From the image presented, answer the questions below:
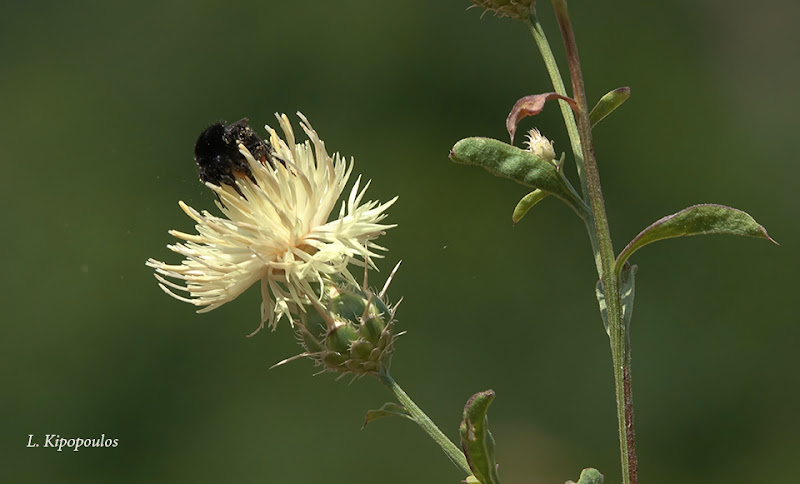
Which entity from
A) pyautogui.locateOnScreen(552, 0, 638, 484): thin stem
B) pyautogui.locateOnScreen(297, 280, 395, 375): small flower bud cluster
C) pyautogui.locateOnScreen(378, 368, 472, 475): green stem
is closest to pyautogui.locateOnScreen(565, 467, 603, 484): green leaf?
pyautogui.locateOnScreen(552, 0, 638, 484): thin stem

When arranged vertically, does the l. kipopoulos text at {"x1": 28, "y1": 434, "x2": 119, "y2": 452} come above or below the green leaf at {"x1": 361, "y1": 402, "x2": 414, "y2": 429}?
below

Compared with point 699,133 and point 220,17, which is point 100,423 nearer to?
point 220,17

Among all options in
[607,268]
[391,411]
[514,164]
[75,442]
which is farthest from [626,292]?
[75,442]

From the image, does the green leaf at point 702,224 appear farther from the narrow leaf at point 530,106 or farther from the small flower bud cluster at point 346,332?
the small flower bud cluster at point 346,332

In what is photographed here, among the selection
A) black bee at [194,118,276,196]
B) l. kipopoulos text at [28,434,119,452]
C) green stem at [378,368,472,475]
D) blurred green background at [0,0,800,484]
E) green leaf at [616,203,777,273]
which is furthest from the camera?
blurred green background at [0,0,800,484]

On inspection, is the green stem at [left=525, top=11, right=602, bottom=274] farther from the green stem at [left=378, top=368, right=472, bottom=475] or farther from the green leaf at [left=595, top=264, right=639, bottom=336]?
the green stem at [left=378, top=368, right=472, bottom=475]

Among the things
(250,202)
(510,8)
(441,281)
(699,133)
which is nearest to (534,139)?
(510,8)
